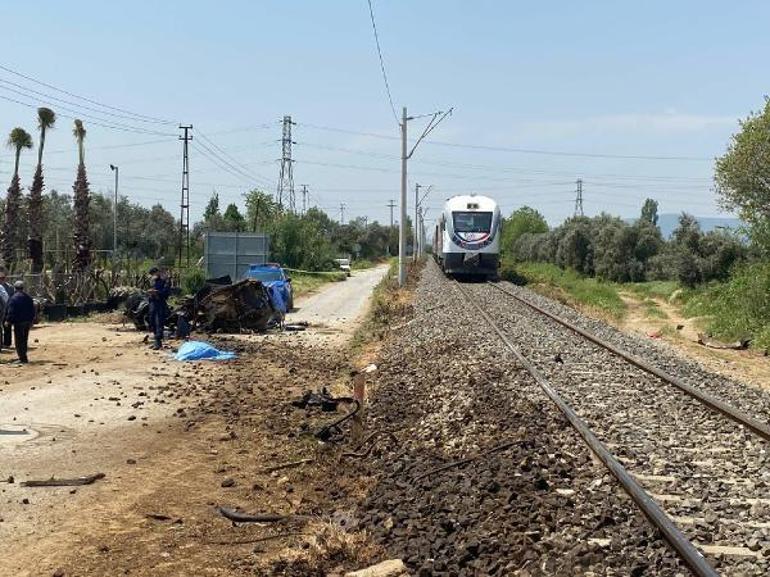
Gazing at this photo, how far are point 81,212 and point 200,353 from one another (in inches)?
740

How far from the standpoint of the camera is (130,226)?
285 feet

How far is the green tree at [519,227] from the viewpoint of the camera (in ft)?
312

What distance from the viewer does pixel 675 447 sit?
8320 millimetres

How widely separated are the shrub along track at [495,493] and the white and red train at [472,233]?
27068 mm

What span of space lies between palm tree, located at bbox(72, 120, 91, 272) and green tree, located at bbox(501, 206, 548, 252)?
200 feet

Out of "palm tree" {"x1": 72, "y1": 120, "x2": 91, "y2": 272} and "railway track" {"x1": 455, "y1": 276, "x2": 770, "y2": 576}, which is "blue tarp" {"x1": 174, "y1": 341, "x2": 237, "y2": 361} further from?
"palm tree" {"x1": 72, "y1": 120, "x2": 91, "y2": 272}

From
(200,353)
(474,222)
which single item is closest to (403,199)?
(474,222)

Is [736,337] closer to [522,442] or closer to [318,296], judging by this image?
[522,442]

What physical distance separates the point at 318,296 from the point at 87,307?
15622 millimetres

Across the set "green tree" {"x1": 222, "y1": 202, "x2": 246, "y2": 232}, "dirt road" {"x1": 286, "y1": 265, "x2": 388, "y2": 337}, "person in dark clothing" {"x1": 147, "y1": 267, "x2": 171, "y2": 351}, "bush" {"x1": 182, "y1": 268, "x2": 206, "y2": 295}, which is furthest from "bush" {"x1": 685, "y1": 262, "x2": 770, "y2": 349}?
"green tree" {"x1": 222, "y1": 202, "x2": 246, "y2": 232}

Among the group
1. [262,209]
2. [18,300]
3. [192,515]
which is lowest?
[192,515]

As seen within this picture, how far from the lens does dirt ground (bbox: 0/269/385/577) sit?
632cm

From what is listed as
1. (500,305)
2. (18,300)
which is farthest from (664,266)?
(18,300)

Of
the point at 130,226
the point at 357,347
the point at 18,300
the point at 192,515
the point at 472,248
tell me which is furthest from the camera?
the point at 130,226
